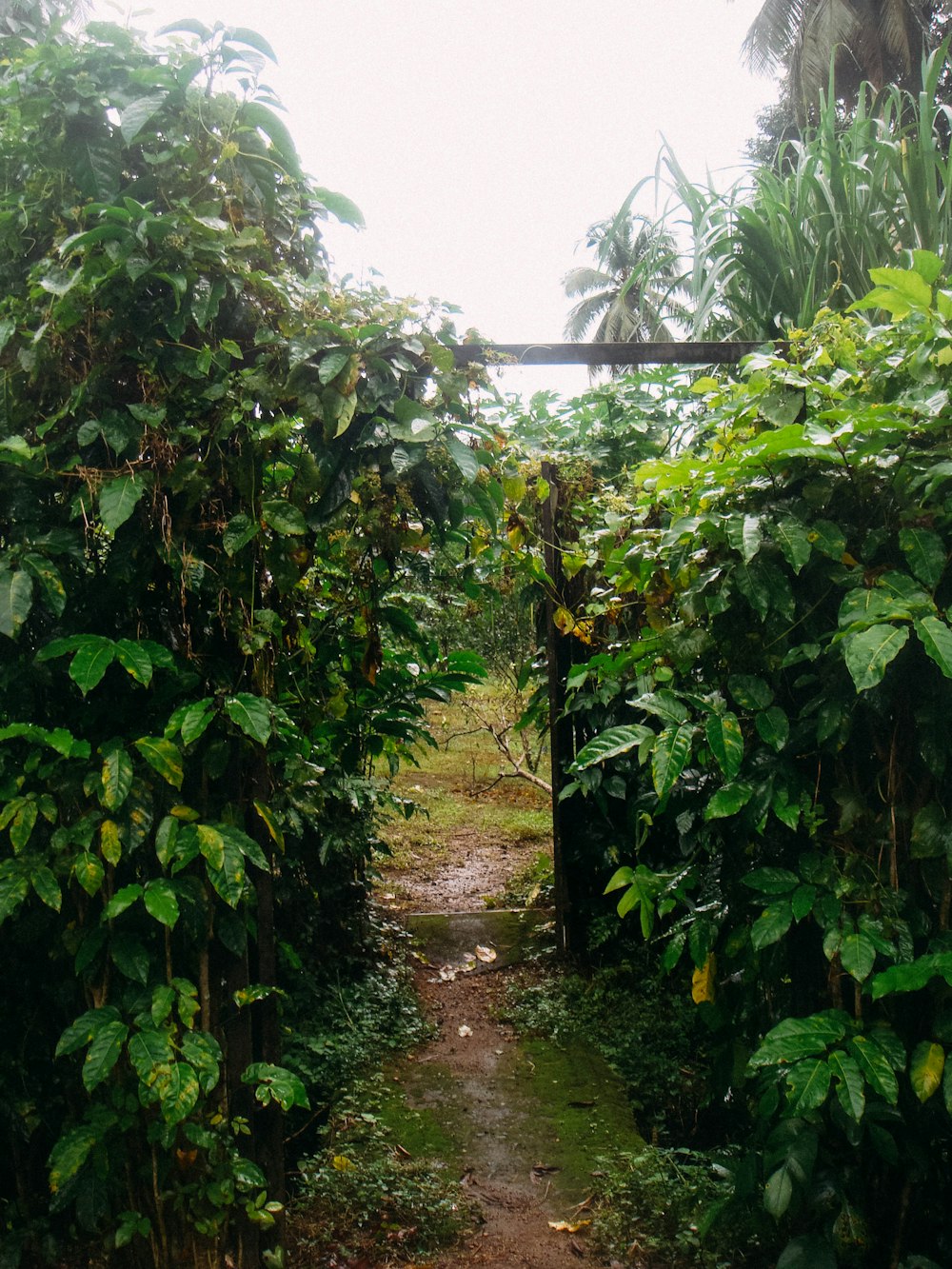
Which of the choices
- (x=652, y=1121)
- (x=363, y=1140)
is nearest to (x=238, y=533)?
(x=363, y=1140)

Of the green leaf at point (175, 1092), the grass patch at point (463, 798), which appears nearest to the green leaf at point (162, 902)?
the green leaf at point (175, 1092)

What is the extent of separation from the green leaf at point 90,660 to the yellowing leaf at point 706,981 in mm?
1563

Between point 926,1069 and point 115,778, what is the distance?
167 cm

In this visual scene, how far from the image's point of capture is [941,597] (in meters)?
1.84

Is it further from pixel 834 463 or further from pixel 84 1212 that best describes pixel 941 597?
pixel 84 1212

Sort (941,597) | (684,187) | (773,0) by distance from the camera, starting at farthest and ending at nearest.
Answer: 1. (773,0)
2. (684,187)
3. (941,597)

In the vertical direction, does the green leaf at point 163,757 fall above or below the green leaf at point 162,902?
above

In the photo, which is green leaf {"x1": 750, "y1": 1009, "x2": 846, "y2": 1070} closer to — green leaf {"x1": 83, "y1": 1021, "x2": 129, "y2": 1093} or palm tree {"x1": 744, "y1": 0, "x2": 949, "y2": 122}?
green leaf {"x1": 83, "y1": 1021, "x2": 129, "y2": 1093}

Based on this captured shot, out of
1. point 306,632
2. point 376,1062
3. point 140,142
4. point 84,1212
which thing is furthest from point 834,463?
point 376,1062

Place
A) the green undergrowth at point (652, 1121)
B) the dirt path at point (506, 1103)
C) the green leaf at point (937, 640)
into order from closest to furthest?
the green leaf at point (937, 640) → the green undergrowth at point (652, 1121) → the dirt path at point (506, 1103)

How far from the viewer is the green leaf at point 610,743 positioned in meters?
2.07

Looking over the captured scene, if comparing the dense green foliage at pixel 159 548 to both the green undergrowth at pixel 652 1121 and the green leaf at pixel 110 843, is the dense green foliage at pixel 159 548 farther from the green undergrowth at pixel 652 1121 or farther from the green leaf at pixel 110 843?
the green undergrowth at pixel 652 1121

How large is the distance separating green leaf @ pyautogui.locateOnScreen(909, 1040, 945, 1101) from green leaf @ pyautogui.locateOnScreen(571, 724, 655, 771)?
30.8 inches

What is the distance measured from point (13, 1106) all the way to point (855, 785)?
6.51ft
